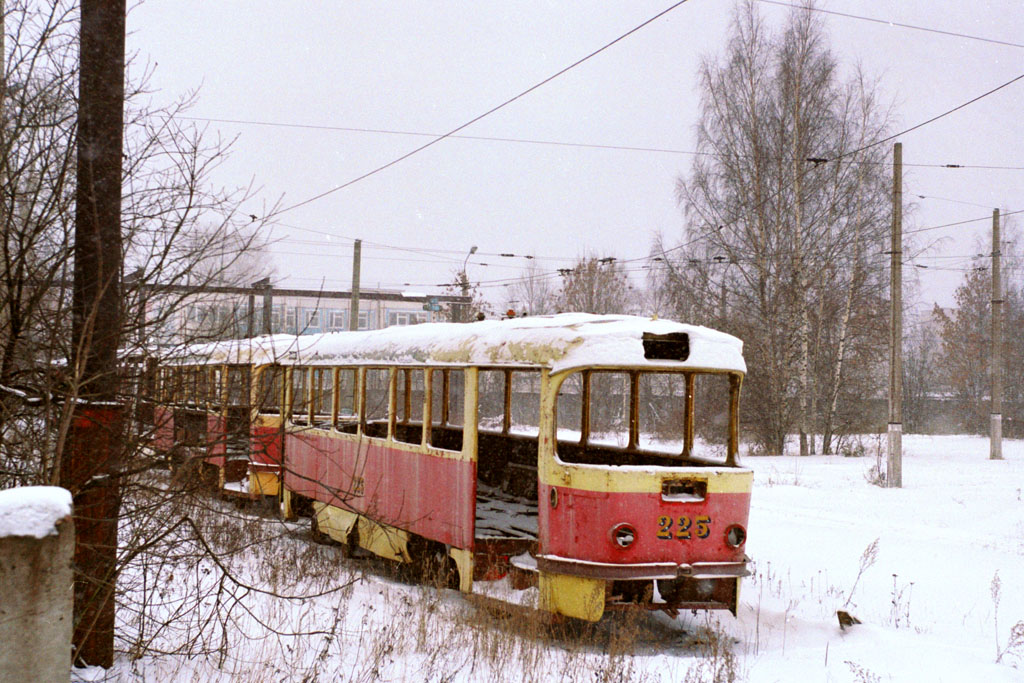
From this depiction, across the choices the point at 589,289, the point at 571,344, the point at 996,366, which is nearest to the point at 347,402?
the point at 571,344

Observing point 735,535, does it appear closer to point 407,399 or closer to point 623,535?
point 623,535

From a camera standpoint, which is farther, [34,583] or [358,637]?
[358,637]

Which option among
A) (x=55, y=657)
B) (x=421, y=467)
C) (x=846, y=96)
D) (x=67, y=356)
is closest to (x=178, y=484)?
(x=67, y=356)

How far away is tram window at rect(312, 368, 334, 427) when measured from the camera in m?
11.3

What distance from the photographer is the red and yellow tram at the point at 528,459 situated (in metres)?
6.07

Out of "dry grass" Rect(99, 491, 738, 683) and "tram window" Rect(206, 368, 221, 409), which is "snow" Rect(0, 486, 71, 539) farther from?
"tram window" Rect(206, 368, 221, 409)

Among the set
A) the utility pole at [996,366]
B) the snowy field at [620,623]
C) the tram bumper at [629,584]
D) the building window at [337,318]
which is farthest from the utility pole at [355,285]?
the building window at [337,318]

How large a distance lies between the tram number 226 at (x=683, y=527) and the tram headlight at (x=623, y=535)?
0.21 metres

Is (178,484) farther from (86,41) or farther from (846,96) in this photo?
(846,96)

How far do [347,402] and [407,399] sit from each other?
1271 millimetres

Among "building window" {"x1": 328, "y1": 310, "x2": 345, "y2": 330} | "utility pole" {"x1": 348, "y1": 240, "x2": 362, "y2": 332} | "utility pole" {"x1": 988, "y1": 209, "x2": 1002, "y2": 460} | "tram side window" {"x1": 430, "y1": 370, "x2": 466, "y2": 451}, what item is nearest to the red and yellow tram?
"tram side window" {"x1": 430, "y1": 370, "x2": 466, "y2": 451}

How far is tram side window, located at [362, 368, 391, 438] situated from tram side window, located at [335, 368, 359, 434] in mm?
165

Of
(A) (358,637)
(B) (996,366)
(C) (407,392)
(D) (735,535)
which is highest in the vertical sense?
(B) (996,366)

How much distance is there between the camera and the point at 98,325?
486 cm
